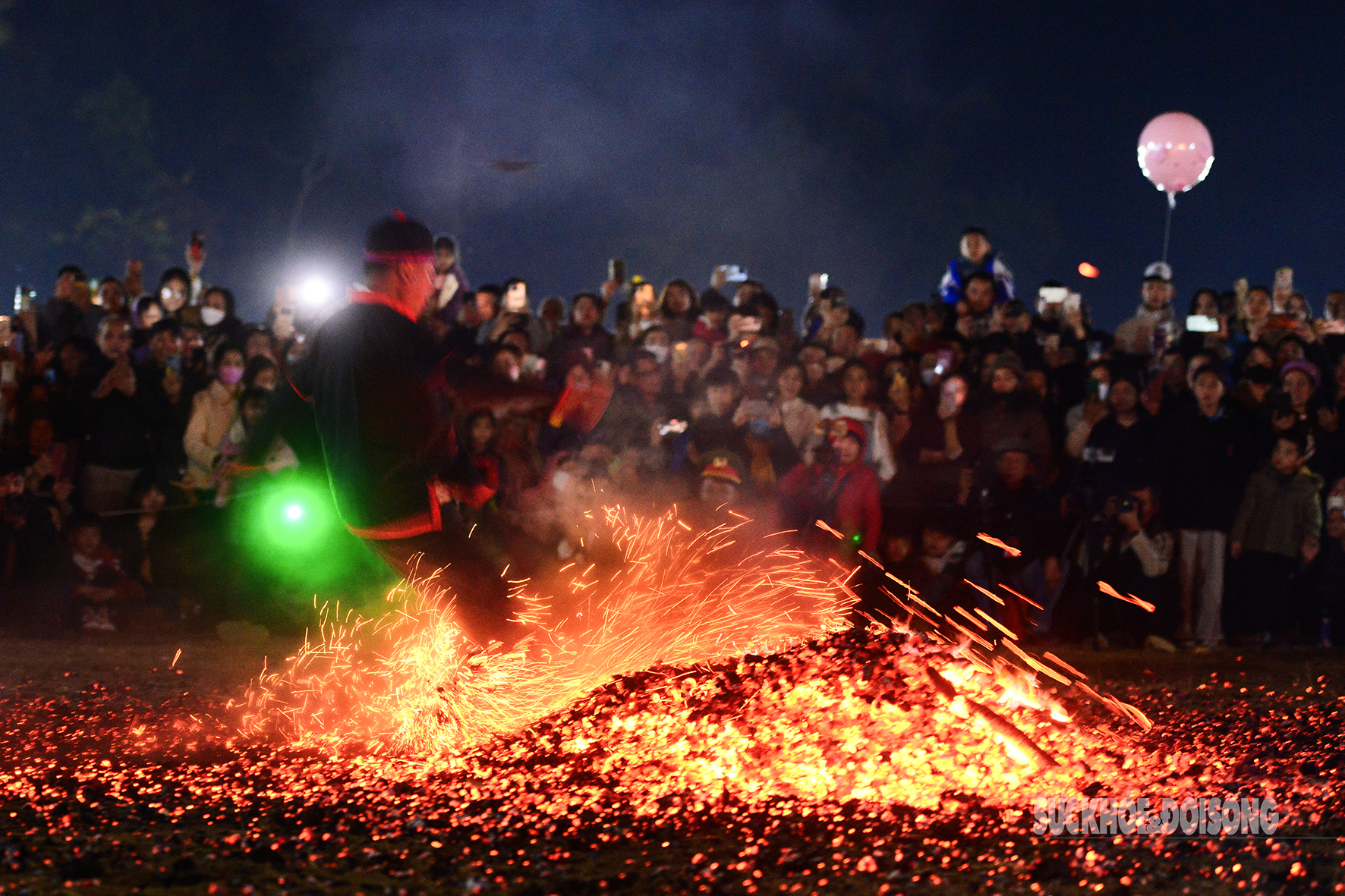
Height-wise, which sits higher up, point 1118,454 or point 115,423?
point 1118,454

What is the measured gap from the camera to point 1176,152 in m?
12.1

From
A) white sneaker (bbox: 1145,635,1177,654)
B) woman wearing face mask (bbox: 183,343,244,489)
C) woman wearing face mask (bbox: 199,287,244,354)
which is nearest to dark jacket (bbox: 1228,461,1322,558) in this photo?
white sneaker (bbox: 1145,635,1177,654)

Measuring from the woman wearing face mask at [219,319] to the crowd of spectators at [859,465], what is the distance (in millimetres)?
189

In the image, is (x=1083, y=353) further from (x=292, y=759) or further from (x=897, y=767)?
(x=292, y=759)

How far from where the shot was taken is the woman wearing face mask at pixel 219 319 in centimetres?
966

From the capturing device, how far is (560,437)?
339 inches

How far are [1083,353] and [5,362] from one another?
8001 mm

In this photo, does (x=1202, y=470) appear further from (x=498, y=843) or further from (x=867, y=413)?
(x=498, y=843)

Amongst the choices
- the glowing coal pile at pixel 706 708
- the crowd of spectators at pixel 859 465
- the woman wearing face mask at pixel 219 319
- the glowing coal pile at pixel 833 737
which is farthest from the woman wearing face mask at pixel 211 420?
the glowing coal pile at pixel 833 737

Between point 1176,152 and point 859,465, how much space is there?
6081mm

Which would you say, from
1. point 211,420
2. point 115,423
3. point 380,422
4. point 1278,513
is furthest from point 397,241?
point 1278,513

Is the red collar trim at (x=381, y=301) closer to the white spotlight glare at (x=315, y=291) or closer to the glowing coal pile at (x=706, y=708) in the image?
the glowing coal pile at (x=706, y=708)

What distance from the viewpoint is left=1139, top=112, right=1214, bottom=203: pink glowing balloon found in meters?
12.1

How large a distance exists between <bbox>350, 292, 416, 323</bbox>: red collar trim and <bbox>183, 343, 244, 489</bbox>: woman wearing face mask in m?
4.49
